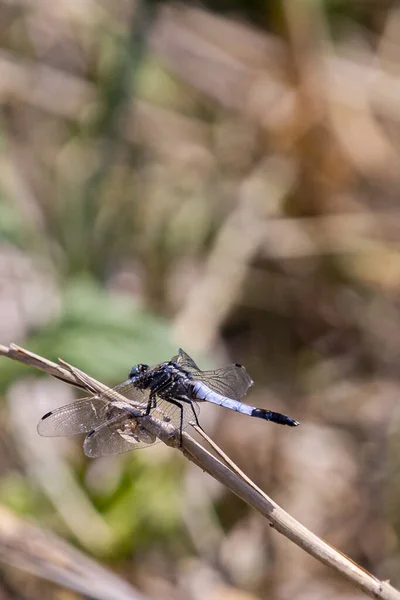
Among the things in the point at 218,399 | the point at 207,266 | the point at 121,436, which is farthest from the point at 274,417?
the point at 207,266

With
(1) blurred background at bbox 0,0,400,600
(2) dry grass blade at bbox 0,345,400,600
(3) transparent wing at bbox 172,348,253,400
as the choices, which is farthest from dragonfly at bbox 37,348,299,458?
(1) blurred background at bbox 0,0,400,600

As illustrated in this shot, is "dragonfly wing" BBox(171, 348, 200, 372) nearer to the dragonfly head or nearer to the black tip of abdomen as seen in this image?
the dragonfly head

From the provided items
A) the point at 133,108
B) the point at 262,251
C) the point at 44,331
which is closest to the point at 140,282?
the point at 262,251

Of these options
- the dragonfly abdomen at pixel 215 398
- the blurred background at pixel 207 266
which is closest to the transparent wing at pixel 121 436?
the dragonfly abdomen at pixel 215 398

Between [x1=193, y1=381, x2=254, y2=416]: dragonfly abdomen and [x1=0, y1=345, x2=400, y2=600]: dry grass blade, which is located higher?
[x1=193, y1=381, x2=254, y2=416]: dragonfly abdomen

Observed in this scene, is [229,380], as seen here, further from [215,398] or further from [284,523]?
[284,523]

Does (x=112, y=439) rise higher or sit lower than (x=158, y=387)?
lower
